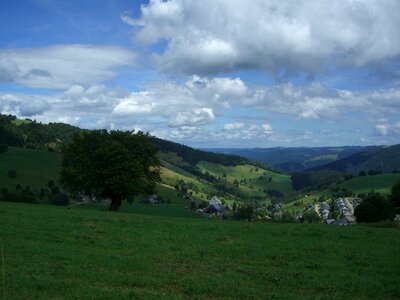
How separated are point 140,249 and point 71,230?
676cm

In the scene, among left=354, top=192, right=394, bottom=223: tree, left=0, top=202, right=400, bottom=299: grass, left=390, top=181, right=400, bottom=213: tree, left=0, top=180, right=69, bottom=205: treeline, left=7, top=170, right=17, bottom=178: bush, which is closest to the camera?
left=0, top=202, right=400, bottom=299: grass

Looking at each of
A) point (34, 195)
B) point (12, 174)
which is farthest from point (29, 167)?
point (34, 195)

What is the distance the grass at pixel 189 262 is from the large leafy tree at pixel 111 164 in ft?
90.2

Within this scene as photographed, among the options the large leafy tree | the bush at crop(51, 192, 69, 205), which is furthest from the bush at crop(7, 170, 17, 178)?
the large leafy tree

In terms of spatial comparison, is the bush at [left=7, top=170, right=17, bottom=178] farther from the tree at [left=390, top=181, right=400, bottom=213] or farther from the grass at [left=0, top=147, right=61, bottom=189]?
the tree at [left=390, top=181, right=400, bottom=213]

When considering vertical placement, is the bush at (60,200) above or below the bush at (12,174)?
below

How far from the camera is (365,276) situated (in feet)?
55.2

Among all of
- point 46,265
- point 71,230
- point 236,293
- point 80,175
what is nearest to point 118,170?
point 80,175

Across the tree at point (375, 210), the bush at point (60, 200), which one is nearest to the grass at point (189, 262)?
the tree at point (375, 210)

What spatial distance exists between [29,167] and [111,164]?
123714mm

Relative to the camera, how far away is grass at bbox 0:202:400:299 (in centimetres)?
1333

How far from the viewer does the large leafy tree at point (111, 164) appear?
56.9 meters

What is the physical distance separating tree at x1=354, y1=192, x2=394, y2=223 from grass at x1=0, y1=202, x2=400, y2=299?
47.7 m

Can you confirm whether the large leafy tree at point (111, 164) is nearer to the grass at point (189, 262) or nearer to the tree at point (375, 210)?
the grass at point (189, 262)
